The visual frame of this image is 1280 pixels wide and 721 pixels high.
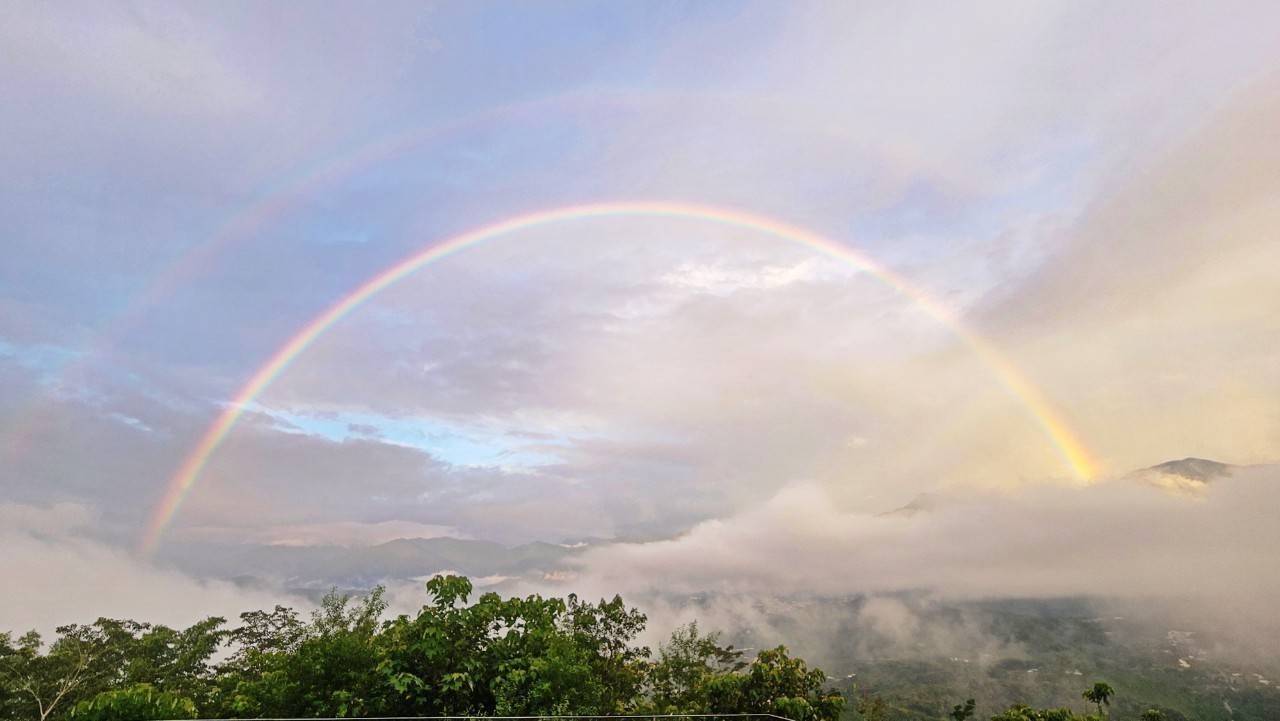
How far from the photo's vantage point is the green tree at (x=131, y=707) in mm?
13727

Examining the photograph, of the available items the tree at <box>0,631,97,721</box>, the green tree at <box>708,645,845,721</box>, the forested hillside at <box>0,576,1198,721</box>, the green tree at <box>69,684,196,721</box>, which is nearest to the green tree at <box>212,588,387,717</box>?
the forested hillside at <box>0,576,1198,721</box>

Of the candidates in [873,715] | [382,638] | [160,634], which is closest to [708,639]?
[873,715]

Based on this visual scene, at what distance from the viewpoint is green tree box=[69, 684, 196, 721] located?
13.7 metres

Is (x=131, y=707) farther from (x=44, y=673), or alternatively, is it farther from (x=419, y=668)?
(x=44, y=673)

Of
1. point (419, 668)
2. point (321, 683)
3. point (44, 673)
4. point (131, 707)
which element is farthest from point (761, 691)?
point (44, 673)

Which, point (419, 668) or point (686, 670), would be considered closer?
point (419, 668)

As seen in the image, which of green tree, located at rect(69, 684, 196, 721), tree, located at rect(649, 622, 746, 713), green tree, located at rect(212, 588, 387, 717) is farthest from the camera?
tree, located at rect(649, 622, 746, 713)

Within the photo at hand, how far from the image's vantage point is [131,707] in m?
14.1

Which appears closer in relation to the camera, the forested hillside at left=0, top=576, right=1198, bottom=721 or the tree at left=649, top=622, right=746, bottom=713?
the forested hillside at left=0, top=576, right=1198, bottom=721

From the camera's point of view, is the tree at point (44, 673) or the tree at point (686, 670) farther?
the tree at point (44, 673)

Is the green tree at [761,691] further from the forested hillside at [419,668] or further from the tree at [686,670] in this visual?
the tree at [686,670]

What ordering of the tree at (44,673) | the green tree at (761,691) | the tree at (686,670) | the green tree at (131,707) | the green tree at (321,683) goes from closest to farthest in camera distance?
1. the green tree at (131,707)
2. the green tree at (321,683)
3. the green tree at (761,691)
4. the tree at (686,670)
5. the tree at (44,673)

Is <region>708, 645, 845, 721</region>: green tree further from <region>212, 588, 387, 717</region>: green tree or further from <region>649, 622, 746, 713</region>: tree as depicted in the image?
<region>212, 588, 387, 717</region>: green tree

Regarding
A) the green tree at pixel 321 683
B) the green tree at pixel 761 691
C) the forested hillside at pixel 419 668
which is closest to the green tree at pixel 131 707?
the forested hillside at pixel 419 668
